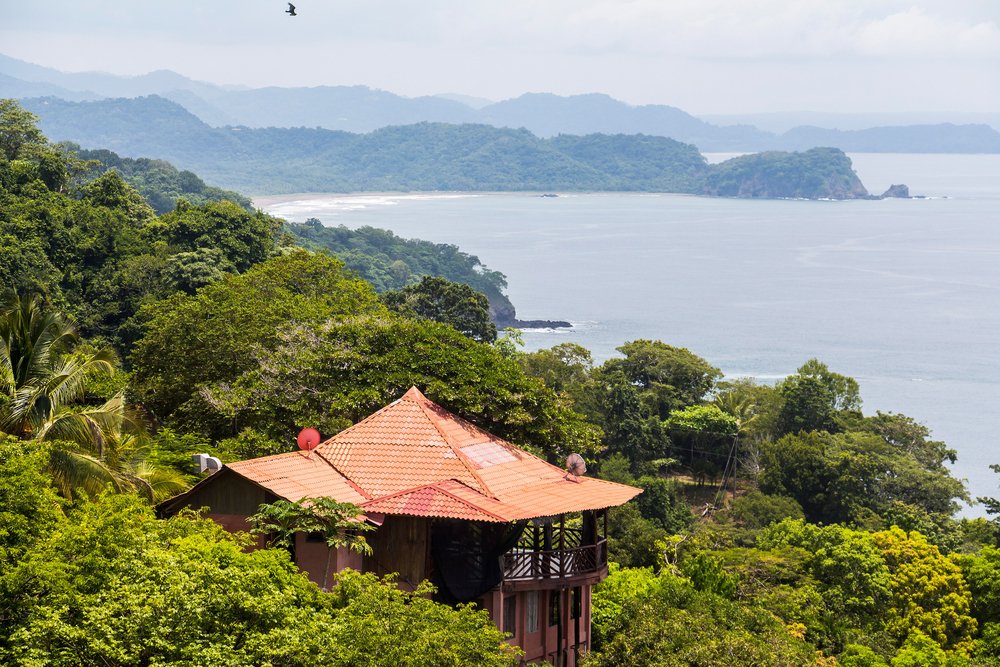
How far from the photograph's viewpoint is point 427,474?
60.4 ft

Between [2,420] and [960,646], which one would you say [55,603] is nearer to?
[2,420]

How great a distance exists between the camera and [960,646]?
93.0 feet

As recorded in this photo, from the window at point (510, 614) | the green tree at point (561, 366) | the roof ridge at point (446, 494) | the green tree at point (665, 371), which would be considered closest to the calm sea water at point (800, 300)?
the green tree at point (665, 371)

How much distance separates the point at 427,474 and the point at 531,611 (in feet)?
7.98

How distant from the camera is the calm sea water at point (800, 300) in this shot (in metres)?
81.6

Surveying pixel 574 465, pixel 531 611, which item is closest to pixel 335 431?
pixel 574 465

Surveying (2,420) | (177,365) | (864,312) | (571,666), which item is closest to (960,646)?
(571,666)

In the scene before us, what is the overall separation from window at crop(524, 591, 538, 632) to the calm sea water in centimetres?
4512

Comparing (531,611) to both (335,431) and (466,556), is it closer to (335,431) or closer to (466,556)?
(466,556)

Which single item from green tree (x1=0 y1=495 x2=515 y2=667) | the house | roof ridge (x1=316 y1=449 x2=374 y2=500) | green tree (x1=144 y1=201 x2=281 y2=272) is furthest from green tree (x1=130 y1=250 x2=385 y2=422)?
green tree (x1=144 y1=201 x2=281 y2=272)

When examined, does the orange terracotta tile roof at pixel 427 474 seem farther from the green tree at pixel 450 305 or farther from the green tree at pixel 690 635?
the green tree at pixel 450 305

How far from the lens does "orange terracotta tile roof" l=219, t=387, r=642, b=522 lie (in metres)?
17.1

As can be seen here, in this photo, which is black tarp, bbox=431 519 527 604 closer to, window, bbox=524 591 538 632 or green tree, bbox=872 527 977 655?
window, bbox=524 591 538 632

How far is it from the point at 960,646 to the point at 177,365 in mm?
17849
